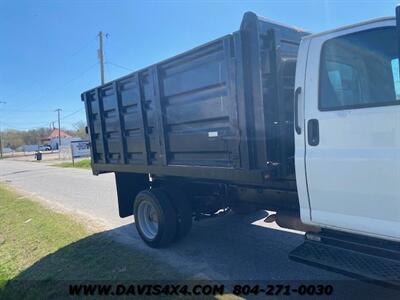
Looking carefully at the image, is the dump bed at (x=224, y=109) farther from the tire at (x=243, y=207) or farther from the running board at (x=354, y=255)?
the tire at (x=243, y=207)

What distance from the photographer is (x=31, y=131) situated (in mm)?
125000

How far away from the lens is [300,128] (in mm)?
3398

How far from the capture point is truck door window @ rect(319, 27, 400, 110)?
296cm

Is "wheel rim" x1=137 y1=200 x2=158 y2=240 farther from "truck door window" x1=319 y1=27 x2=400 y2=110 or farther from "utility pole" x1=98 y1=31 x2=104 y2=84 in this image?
"utility pole" x1=98 y1=31 x2=104 y2=84

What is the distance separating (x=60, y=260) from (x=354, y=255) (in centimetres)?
425

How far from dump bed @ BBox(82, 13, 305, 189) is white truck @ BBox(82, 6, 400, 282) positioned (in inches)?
0.5

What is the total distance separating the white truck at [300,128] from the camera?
2977mm

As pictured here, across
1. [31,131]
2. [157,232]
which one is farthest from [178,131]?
[31,131]

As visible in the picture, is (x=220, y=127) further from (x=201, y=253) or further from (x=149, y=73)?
(x=201, y=253)

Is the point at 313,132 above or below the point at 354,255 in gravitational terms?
above

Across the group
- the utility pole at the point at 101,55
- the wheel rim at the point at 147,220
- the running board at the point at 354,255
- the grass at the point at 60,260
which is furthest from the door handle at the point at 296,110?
the utility pole at the point at 101,55

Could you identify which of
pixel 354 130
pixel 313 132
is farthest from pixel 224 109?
pixel 354 130

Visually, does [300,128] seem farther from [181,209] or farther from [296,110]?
[181,209]

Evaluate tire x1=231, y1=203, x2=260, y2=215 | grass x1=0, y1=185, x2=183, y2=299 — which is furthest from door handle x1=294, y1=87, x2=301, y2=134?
grass x1=0, y1=185, x2=183, y2=299
